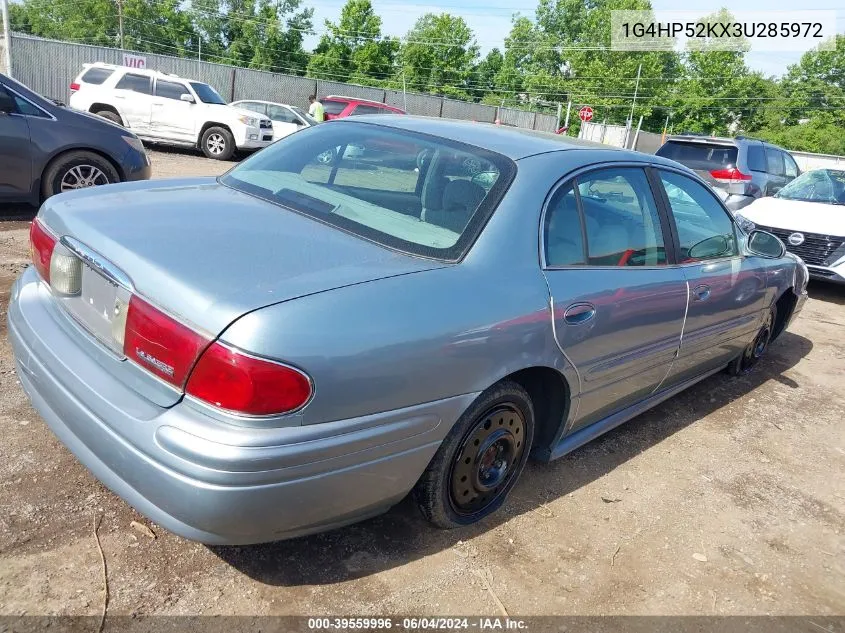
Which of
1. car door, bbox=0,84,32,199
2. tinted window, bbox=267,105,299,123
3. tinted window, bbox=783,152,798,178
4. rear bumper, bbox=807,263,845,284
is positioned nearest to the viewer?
car door, bbox=0,84,32,199

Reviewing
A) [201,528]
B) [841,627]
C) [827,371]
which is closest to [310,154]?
[201,528]

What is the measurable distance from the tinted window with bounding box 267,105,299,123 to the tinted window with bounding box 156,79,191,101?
280cm

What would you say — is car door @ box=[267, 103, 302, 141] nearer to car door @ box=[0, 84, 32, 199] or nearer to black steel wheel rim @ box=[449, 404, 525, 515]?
car door @ box=[0, 84, 32, 199]

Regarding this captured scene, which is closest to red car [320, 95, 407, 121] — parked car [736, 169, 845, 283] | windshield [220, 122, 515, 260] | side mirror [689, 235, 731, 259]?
parked car [736, 169, 845, 283]

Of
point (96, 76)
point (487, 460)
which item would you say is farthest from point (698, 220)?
point (96, 76)

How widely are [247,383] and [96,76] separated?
15930mm

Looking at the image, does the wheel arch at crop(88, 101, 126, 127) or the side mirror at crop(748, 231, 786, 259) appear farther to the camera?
the wheel arch at crop(88, 101, 126, 127)

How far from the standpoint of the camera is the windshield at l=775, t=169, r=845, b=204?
28.1 ft

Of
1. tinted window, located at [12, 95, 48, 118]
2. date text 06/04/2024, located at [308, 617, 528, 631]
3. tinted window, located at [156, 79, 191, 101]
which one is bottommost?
date text 06/04/2024, located at [308, 617, 528, 631]

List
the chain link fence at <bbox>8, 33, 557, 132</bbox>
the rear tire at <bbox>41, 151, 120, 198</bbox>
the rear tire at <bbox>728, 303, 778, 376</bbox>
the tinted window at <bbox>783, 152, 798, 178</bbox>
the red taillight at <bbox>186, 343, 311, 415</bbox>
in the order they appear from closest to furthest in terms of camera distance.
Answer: the red taillight at <bbox>186, 343, 311, 415</bbox> < the rear tire at <bbox>728, 303, 778, 376</bbox> < the rear tire at <bbox>41, 151, 120, 198</bbox> < the tinted window at <bbox>783, 152, 798, 178</bbox> < the chain link fence at <bbox>8, 33, 557, 132</bbox>

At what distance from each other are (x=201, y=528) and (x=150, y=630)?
397mm

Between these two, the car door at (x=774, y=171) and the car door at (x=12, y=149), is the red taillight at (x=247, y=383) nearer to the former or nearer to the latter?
the car door at (x=12, y=149)

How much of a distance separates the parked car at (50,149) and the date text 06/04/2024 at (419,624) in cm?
578

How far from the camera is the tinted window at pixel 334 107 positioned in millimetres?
17344
